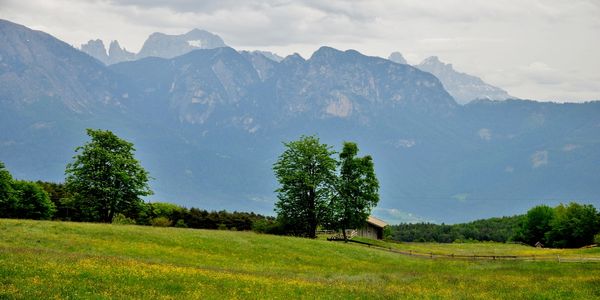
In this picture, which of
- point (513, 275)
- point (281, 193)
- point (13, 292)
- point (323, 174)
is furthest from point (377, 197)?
point (13, 292)

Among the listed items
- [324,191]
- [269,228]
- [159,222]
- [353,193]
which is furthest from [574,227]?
[159,222]

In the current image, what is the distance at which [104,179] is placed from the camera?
3221 inches

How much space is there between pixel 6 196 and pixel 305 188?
1642 inches

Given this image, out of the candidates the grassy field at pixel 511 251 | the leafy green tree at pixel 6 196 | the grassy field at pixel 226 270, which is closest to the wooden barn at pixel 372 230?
the grassy field at pixel 511 251

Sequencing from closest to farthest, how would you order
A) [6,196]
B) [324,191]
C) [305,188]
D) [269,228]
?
1. [6,196]
2. [305,188]
3. [324,191]
4. [269,228]

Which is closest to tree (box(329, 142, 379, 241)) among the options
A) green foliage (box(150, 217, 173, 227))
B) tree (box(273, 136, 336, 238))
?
tree (box(273, 136, 336, 238))

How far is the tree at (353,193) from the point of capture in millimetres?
88188

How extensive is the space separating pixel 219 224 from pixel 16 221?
49.0m

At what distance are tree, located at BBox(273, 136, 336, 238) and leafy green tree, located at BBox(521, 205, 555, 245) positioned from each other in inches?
2316

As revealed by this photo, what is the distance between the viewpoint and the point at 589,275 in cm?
4556

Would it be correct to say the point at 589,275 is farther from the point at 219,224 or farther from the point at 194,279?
the point at 219,224

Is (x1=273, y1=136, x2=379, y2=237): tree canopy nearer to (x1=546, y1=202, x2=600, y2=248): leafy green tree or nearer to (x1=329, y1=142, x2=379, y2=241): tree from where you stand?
(x1=329, y1=142, x2=379, y2=241): tree

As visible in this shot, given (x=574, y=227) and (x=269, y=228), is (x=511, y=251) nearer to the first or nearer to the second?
(x=574, y=227)

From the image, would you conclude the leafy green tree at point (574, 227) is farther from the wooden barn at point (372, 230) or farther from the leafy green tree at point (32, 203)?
the leafy green tree at point (32, 203)
